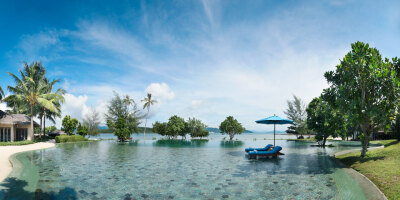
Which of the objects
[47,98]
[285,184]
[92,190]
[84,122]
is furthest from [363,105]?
[84,122]

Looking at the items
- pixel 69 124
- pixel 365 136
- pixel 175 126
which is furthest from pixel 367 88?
pixel 69 124

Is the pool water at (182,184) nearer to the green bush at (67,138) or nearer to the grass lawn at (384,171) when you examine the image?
the grass lawn at (384,171)

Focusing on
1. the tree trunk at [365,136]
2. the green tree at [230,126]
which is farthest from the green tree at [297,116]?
the tree trunk at [365,136]

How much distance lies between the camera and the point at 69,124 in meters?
38.1

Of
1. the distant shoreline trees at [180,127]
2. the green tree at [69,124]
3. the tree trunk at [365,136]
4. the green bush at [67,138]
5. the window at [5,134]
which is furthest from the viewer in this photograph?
the distant shoreline trees at [180,127]

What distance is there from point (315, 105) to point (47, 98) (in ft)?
122

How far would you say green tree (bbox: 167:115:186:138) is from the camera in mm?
43625

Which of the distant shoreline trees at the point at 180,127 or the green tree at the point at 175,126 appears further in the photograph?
the distant shoreline trees at the point at 180,127

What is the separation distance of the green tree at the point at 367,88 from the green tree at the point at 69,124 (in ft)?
133

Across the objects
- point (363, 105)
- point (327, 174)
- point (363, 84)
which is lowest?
point (327, 174)

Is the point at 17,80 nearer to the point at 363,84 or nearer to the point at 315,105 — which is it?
the point at 363,84

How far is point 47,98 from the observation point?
100.0 ft

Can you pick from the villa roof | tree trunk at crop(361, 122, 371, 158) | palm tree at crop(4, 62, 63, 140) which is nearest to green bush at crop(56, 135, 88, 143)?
palm tree at crop(4, 62, 63, 140)

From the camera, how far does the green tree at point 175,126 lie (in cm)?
4362
